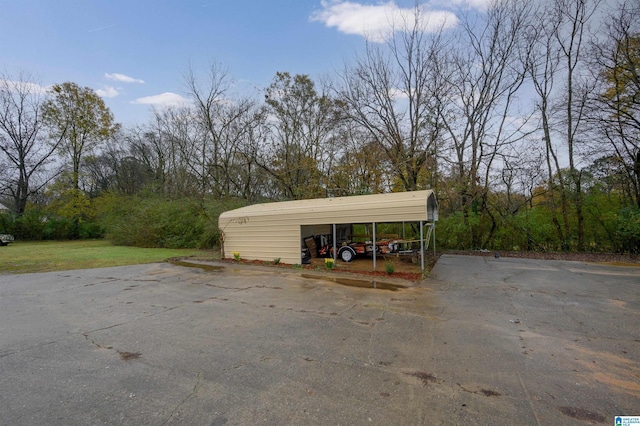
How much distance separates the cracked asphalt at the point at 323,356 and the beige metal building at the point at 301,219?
2.60 metres

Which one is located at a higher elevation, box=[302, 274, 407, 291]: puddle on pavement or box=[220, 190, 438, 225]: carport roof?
box=[220, 190, 438, 225]: carport roof

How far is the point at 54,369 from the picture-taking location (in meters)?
3.09

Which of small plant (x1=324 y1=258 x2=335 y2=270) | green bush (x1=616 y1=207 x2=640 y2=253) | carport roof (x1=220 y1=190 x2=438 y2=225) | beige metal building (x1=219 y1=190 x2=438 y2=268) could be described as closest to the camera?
carport roof (x1=220 y1=190 x2=438 y2=225)

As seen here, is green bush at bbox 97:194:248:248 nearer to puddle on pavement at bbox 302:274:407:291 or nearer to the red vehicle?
the red vehicle

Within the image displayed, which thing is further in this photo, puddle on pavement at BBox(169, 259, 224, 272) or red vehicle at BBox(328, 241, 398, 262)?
red vehicle at BBox(328, 241, 398, 262)

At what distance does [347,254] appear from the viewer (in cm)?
1066

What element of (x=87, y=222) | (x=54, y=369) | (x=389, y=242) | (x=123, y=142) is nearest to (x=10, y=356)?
(x=54, y=369)

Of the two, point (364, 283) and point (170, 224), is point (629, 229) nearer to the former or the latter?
point (364, 283)

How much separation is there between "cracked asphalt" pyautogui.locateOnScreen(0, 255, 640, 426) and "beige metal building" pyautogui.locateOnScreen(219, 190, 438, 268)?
2.60 m

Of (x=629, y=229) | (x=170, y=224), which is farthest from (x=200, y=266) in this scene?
(x=629, y=229)

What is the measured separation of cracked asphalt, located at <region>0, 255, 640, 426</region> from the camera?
2334mm

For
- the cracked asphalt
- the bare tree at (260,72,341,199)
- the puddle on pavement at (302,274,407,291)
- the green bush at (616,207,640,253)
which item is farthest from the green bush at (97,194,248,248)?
the green bush at (616,207,640,253)

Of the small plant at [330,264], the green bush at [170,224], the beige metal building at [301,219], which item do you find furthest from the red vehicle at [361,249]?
the green bush at [170,224]

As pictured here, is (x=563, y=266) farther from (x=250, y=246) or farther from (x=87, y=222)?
(x=87, y=222)
